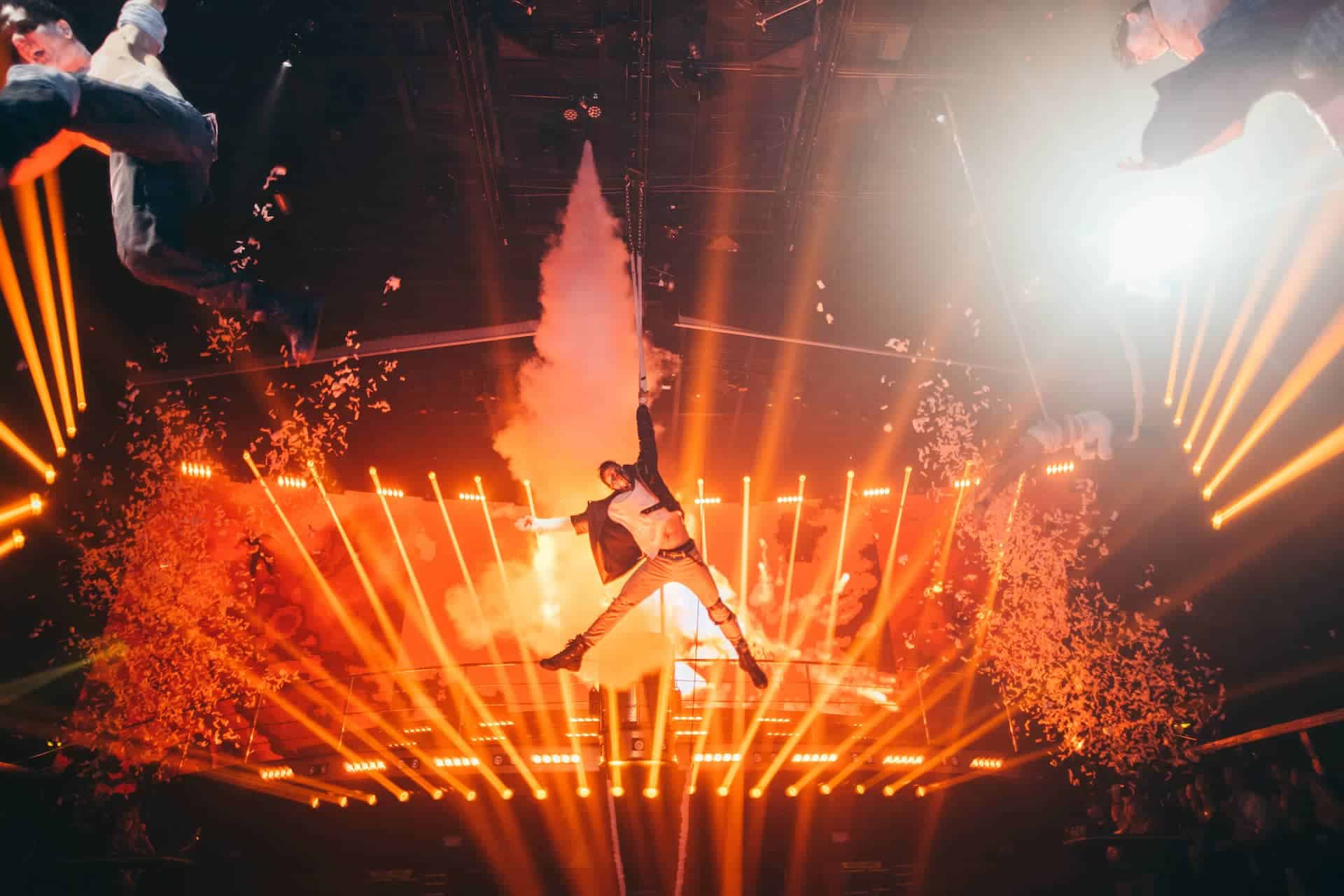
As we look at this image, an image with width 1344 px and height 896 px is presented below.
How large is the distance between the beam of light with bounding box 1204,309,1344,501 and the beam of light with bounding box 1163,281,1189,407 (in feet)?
2.63

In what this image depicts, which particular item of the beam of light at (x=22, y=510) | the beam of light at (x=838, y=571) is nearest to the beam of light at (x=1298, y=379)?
the beam of light at (x=838, y=571)

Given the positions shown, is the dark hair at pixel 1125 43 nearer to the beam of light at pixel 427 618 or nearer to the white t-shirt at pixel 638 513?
the white t-shirt at pixel 638 513

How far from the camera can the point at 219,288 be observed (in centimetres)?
318

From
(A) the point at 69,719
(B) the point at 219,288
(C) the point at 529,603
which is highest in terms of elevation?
(C) the point at 529,603

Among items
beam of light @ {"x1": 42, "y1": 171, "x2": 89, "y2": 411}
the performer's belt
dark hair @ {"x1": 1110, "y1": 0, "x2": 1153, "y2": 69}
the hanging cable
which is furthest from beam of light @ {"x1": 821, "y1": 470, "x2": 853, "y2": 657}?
beam of light @ {"x1": 42, "y1": 171, "x2": 89, "y2": 411}

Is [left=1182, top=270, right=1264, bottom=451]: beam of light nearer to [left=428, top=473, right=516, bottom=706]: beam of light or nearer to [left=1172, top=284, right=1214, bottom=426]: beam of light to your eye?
[left=1172, top=284, right=1214, bottom=426]: beam of light

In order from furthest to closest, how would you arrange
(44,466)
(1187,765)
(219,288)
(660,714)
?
(1187,765) → (44,466) → (660,714) → (219,288)

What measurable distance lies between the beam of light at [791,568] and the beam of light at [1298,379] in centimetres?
494

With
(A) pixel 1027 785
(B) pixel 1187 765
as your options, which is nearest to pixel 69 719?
(A) pixel 1027 785

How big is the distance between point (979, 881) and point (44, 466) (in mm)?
10386

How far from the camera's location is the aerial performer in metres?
1.95

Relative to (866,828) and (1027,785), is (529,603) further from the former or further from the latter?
(1027,785)

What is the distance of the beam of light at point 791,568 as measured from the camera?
9859 millimetres

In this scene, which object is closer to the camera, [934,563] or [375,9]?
[375,9]
